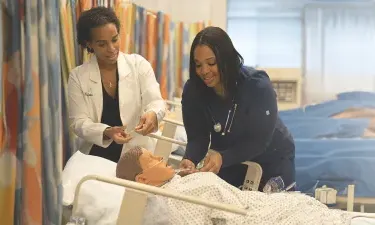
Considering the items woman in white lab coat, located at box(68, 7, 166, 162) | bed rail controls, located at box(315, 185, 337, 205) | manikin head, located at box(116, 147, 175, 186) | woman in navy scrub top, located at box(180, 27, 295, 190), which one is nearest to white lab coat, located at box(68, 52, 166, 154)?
woman in white lab coat, located at box(68, 7, 166, 162)

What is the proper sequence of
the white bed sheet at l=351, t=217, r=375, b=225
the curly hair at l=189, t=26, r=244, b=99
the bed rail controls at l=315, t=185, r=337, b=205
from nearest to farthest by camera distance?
the white bed sheet at l=351, t=217, r=375, b=225 → the curly hair at l=189, t=26, r=244, b=99 → the bed rail controls at l=315, t=185, r=337, b=205

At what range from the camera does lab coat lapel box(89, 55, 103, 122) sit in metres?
2.21

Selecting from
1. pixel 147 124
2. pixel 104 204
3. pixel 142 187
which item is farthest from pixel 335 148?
pixel 142 187

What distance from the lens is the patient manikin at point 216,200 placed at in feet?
5.27

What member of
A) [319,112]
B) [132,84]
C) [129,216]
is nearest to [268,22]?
[319,112]

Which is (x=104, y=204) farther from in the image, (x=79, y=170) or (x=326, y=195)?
(x=326, y=195)

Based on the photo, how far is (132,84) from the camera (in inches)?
89.9

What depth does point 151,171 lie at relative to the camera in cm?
181

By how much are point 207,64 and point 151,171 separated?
0.44 meters

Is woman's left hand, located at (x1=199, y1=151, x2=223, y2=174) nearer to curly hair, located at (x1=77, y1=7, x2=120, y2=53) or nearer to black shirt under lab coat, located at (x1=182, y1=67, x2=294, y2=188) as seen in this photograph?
black shirt under lab coat, located at (x1=182, y1=67, x2=294, y2=188)

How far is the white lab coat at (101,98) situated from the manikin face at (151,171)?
354 millimetres

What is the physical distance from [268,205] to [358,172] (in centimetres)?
277

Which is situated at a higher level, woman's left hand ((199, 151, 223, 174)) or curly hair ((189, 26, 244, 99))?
curly hair ((189, 26, 244, 99))

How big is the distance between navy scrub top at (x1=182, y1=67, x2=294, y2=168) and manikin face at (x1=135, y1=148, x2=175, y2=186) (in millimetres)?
271
